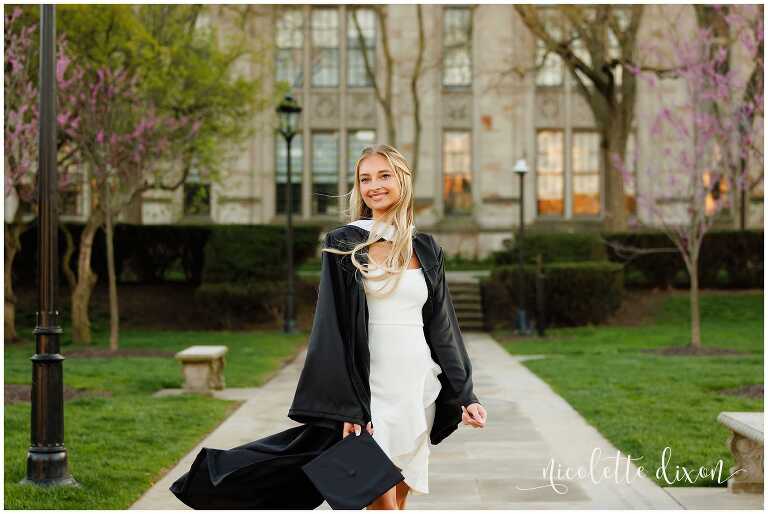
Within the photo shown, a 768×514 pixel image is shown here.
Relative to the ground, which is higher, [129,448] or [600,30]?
[600,30]

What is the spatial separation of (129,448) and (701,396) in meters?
6.30

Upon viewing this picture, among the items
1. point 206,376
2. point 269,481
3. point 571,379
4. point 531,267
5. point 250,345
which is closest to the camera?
point 269,481

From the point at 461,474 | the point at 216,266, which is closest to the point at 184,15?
the point at 216,266

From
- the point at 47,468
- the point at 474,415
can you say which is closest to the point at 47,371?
the point at 47,468

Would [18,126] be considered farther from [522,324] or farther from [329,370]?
[522,324]

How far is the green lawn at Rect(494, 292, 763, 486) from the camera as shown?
28.2ft

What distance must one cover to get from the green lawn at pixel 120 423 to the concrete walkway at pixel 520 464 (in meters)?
0.22

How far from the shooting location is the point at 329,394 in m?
4.10

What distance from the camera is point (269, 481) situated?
14.2 ft

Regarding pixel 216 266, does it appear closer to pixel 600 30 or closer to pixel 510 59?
pixel 600 30

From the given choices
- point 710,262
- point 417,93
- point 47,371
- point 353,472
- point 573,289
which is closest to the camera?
point 353,472

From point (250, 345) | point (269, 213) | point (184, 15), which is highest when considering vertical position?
point (184, 15)

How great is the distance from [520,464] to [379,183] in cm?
408

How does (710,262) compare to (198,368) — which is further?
(710,262)
